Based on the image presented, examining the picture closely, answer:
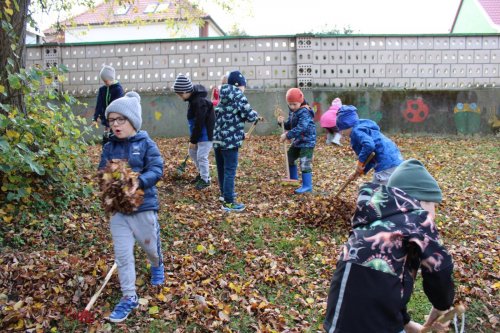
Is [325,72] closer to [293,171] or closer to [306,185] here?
[293,171]

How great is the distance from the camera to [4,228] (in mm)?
4828

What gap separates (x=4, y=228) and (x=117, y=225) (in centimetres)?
195

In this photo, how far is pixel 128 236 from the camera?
3.68 m

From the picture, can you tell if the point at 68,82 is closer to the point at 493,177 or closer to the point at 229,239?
the point at 229,239

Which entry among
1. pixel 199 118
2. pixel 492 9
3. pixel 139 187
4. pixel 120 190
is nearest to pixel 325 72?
pixel 199 118

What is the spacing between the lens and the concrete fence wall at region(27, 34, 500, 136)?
1231cm

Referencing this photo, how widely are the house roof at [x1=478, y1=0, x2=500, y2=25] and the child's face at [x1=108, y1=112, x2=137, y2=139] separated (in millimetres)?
26349

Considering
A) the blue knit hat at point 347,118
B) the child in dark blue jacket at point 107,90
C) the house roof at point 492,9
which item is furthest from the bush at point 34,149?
the house roof at point 492,9

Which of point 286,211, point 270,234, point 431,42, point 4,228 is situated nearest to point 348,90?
point 431,42

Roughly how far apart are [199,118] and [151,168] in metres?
3.25

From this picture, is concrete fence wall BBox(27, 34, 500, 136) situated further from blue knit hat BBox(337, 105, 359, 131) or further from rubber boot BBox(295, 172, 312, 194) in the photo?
blue knit hat BBox(337, 105, 359, 131)

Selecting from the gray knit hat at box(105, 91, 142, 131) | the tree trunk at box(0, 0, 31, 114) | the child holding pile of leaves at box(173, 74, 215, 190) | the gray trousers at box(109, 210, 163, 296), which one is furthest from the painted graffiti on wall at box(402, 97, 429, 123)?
the gray trousers at box(109, 210, 163, 296)

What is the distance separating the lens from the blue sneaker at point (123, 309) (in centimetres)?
363

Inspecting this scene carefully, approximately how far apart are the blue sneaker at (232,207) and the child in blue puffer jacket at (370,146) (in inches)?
72.8
